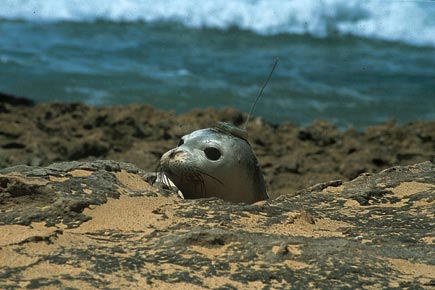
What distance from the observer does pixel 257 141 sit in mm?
8312

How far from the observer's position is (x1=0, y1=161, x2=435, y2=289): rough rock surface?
9.64 feet

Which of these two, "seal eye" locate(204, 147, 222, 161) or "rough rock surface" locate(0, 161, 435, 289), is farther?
"seal eye" locate(204, 147, 222, 161)

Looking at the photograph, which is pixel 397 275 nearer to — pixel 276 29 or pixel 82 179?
pixel 82 179

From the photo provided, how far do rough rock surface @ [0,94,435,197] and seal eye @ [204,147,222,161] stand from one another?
2.60 metres

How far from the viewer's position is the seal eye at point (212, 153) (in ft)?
14.7

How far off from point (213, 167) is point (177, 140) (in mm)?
3684

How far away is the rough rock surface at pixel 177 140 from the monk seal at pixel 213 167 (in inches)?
99.6

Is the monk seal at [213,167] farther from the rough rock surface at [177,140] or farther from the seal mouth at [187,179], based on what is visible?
the rough rock surface at [177,140]

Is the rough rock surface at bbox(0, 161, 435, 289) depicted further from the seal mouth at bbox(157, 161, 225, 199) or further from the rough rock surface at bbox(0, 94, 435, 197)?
the rough rock surface at bbox(0, 94, 435, 197)

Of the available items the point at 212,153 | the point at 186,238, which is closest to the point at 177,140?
the point at 212,153

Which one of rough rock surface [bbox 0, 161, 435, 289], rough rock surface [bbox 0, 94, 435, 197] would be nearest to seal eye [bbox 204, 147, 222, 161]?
rough rock surface [bbox 0, 161, 435, 289]

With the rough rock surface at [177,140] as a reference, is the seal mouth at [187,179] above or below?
above

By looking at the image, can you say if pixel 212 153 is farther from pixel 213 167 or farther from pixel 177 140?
pixel 177 140

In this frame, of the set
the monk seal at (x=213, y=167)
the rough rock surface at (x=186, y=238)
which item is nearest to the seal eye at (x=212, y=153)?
the monk seal at (x=213, y=167)
